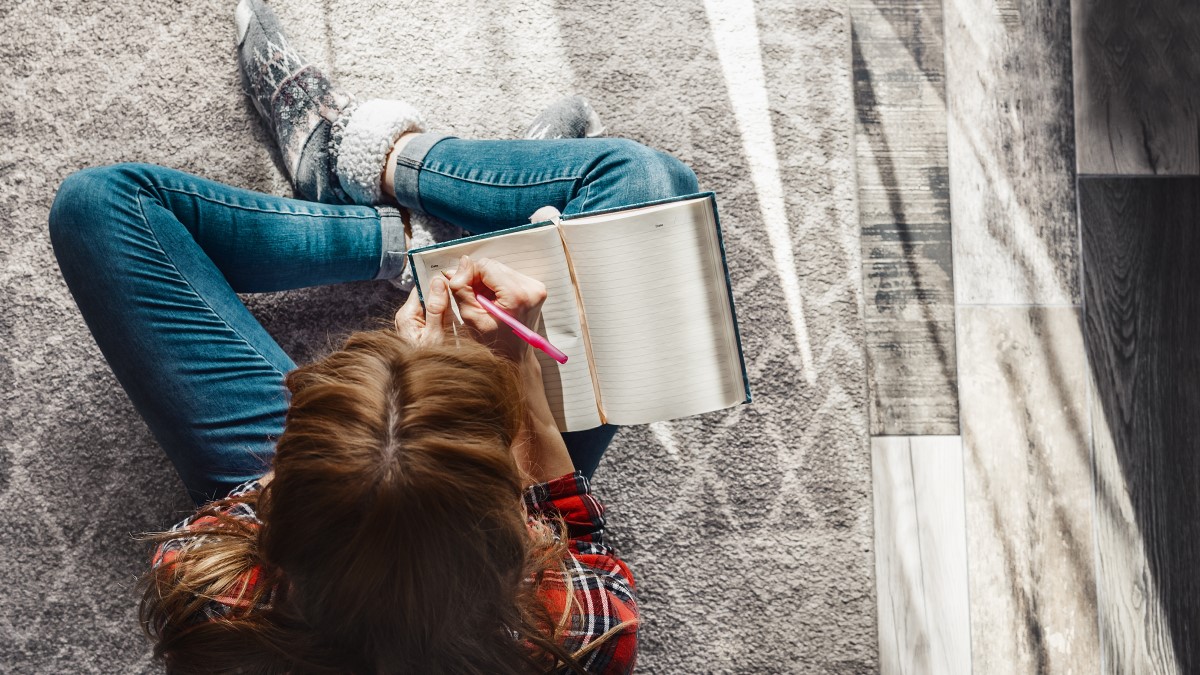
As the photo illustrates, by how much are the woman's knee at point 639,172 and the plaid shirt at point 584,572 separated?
0.31 metres

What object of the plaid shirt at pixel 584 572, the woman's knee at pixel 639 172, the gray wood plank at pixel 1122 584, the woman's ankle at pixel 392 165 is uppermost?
the woman's ankle at pixel 392 165

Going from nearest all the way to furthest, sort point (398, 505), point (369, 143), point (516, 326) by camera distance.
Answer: point (398, 505)
point (516, 326)
point (369, 143)

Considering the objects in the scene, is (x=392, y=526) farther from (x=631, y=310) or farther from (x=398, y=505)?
(x=631, y=310)

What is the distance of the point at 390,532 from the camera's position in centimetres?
43

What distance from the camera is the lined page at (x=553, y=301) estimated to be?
644 millimetres

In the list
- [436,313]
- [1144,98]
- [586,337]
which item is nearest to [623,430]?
[586,337]

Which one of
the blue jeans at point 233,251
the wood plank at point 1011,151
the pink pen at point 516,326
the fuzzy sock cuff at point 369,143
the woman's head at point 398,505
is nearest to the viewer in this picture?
the woman's head at point 398,505

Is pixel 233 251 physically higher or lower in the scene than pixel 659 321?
higher

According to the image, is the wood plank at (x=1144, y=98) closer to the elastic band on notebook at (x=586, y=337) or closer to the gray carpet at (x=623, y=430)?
the gray carpet at (x=623, y=430)

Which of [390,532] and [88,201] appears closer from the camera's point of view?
[390,532]

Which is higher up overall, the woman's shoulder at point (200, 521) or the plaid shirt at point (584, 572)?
the woman's shoulder at point (200, 521)

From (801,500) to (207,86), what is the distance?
0.90m

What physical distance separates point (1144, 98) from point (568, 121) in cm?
75

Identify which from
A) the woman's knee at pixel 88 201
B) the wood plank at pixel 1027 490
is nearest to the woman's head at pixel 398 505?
the woman's knee at pixel 88 201
